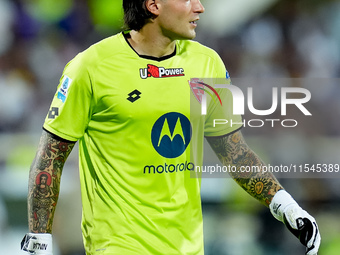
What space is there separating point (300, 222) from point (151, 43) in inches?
45.6

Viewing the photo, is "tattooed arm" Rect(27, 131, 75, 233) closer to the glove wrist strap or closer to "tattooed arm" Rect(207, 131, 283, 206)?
"tattooed arm" Rect(207, 131, 283, 206)

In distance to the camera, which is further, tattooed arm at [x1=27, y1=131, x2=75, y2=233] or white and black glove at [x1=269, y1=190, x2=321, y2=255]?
white and black glove at [x1=269, y1=190, x2=321, y2=255]

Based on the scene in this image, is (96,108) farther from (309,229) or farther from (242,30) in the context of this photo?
(242,30)

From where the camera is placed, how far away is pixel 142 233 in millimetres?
2830

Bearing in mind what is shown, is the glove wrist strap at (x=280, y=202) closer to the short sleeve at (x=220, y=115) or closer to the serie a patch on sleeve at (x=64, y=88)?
the short sleeve at (x=220, y=115)

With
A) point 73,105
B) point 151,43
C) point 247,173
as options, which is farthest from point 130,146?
point 247,173

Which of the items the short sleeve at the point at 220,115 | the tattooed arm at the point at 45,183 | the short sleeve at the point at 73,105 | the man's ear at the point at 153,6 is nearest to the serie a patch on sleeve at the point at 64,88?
the short sleeve at the point at 73,105

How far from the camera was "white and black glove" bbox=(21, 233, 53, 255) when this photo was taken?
2.76 metres

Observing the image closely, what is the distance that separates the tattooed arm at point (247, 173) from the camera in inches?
124

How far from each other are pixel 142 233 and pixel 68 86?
30.4 inches

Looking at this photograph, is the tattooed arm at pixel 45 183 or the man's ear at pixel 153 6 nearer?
the tattooed arm at pixel 45 183

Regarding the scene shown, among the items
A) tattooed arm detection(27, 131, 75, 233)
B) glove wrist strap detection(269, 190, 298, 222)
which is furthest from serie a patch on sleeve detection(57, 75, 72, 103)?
glove wrist strap detection(269, 190, 298, 222)

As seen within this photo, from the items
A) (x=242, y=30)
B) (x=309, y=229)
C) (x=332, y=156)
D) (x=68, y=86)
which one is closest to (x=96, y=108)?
(x=68, y=86)

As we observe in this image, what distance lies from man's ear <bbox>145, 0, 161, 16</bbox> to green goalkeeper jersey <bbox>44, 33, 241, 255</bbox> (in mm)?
234
